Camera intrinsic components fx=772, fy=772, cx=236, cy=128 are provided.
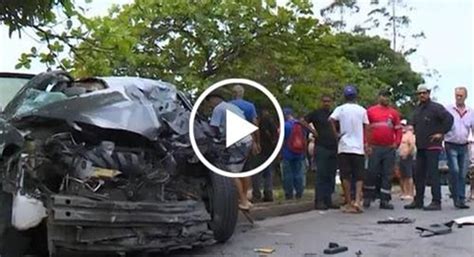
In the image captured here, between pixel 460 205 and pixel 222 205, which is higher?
pixel 222 205

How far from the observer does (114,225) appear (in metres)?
6.06

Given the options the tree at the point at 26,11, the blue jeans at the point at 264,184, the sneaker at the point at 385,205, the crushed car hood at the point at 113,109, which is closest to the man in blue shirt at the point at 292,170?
the blue jeans at the point at 264,184

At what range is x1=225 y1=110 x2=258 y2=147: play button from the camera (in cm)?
735

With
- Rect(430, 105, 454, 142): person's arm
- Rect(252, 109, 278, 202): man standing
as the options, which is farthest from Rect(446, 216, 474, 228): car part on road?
Rect(252, 109, 278, 202): man standing

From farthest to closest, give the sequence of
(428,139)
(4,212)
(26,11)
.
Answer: (428,139) → (26,11) → (4,212)

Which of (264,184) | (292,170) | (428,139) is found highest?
(428,139)

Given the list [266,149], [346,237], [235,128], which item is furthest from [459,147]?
[235,128]

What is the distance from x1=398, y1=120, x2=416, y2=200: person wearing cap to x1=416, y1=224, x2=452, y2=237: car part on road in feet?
14.9

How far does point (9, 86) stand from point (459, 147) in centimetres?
634

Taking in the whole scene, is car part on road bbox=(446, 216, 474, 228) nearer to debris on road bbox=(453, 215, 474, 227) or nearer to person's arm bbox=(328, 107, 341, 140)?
debris on road bbox=(453, 215, 474, 227)

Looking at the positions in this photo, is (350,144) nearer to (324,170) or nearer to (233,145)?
(324,170)

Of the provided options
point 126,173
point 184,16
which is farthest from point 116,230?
point 184,16

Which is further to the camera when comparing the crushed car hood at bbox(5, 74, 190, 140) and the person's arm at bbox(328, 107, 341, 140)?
the person's arm at bbox(328, 107, 341, 140)

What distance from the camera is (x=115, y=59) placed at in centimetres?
997
